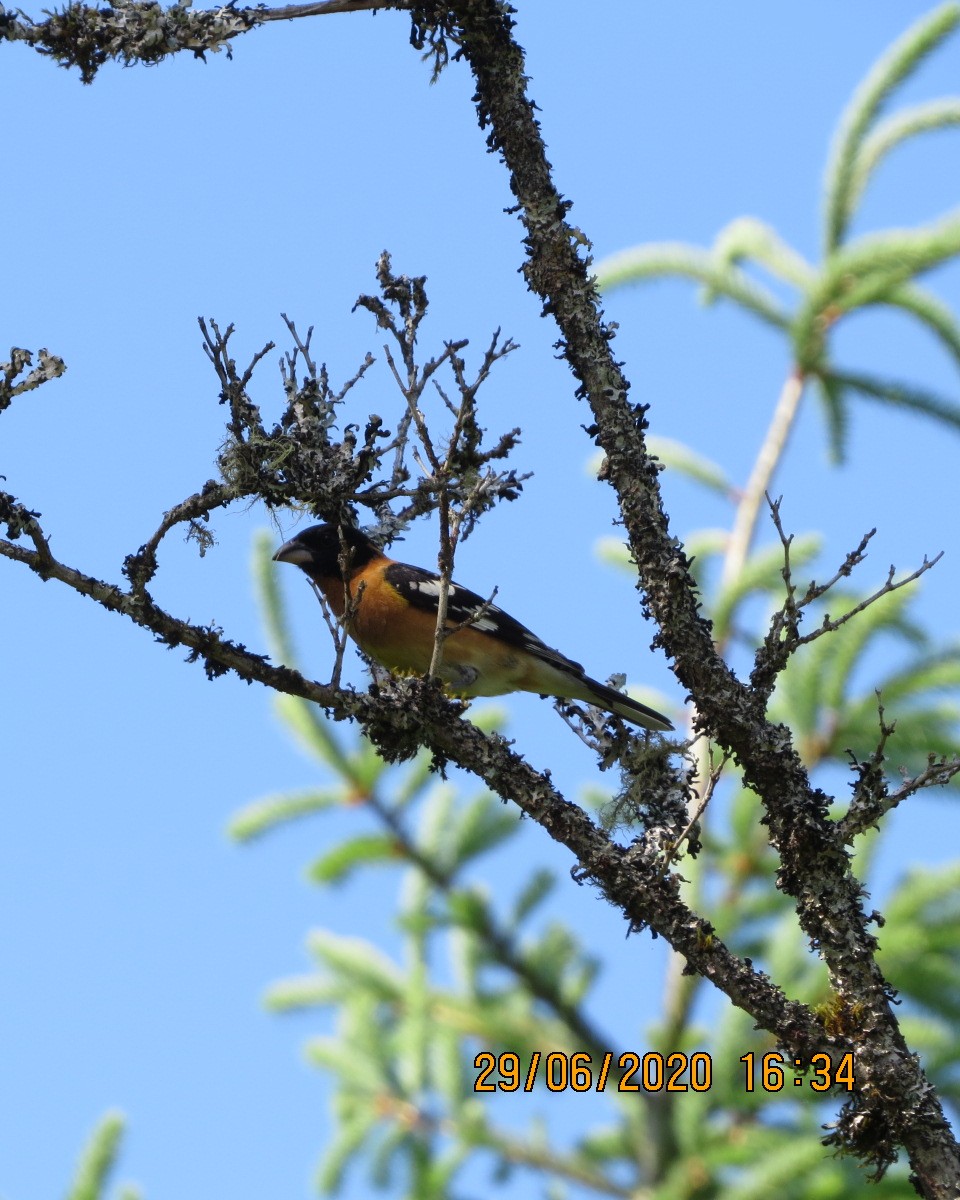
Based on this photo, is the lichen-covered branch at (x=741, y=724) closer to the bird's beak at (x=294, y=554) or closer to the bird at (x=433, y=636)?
the bird at (x=433, y=636)

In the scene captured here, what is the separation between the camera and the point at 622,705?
700cm

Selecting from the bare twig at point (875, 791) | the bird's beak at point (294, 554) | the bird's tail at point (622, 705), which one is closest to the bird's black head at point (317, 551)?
the bird's beak at point (294, 554)

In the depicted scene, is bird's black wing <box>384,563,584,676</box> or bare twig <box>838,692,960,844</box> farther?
bird's black wing <box>384,563,584,676</box>

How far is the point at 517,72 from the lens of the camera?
546 centimetres

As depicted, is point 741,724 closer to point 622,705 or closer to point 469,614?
point 622,705

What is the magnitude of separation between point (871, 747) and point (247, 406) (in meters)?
5.64

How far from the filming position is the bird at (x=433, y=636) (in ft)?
23.7

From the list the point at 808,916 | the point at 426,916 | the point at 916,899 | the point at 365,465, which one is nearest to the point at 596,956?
the point at 426,916

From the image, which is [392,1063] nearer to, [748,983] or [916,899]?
[916,899]

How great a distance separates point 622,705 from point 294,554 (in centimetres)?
212

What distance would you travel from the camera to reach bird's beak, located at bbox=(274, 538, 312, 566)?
764cm

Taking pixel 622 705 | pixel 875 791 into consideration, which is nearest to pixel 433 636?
pixel 622 705

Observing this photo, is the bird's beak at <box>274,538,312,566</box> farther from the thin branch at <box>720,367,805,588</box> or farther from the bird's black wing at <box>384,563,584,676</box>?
the thin branch at <box>720,367,805,588</box>

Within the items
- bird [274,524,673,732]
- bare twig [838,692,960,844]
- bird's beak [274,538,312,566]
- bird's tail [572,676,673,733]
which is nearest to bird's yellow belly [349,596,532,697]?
bird [274,524,673,732]
